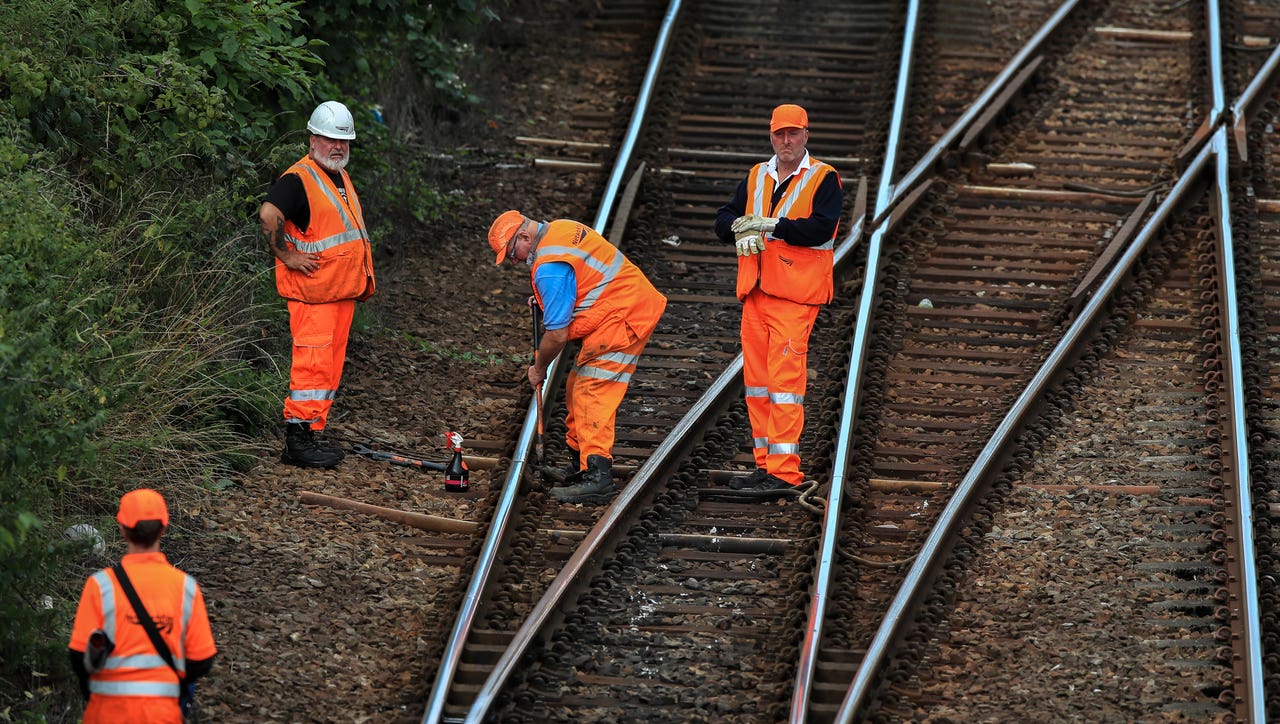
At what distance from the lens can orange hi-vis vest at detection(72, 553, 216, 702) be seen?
5430 millimetres

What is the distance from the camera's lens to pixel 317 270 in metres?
8.48

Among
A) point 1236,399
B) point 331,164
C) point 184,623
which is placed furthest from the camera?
point 1236,399

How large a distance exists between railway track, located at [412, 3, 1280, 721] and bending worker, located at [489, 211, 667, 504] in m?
0.26

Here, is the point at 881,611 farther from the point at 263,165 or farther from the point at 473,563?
the point at 263,165

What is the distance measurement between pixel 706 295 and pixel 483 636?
13.6 feet

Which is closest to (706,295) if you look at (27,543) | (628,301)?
(628,301)

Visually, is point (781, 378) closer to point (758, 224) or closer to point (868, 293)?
point (758, 224)

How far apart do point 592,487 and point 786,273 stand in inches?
57.0

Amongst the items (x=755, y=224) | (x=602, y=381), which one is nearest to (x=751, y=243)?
(x=755, y=224)

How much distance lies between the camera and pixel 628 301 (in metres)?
8.31

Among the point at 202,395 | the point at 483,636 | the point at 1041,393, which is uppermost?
the point at 1041,393

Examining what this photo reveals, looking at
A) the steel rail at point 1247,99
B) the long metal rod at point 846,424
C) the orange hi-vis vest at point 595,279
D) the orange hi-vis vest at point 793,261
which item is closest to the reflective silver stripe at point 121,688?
the long metal rod at point 846,424

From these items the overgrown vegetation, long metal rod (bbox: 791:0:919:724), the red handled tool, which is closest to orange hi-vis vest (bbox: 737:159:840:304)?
long metal rod (bbox: 791:0:919:724)

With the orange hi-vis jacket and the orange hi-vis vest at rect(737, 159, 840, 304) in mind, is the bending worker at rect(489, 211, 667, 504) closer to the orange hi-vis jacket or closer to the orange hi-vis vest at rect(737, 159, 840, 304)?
the orange hi-vis vest at rect(737, 159, 840, 304)
